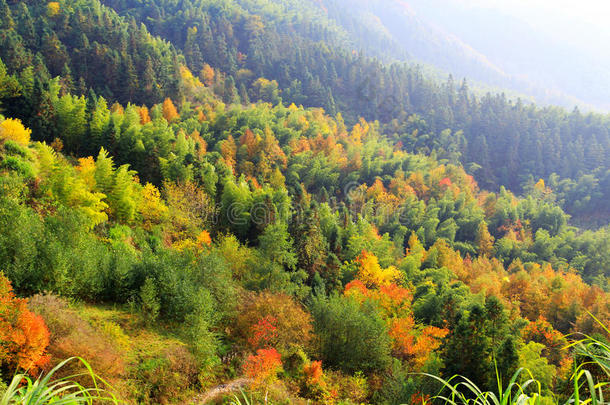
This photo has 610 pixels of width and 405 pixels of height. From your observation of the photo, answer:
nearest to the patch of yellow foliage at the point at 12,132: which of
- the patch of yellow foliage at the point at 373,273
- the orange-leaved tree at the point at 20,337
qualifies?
the orange-leaved tree at the point at 20,337

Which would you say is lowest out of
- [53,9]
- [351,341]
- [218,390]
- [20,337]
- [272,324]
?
[218,390]

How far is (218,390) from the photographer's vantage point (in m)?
29.7

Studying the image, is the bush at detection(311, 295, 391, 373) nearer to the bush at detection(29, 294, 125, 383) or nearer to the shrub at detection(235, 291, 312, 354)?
the shrub at detection(235, 291, 312, 354)

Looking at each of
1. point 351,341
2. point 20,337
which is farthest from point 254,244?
point 20,337

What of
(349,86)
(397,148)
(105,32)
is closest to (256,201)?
(105,32)

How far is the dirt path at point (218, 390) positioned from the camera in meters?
28.0

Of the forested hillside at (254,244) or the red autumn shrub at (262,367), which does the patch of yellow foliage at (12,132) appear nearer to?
the forested hillside at (254,244)

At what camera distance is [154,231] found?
172 ft

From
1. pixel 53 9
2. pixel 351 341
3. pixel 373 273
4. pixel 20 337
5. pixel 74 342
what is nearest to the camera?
pixel 20 337

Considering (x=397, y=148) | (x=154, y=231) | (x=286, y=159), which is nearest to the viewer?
(x=154, y=231)

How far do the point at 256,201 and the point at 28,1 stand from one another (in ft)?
385

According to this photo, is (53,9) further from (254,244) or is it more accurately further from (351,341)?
(351,341)

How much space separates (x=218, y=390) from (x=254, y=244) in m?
36.7

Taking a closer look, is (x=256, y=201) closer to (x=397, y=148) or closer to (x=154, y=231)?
(x=154, y=231)
